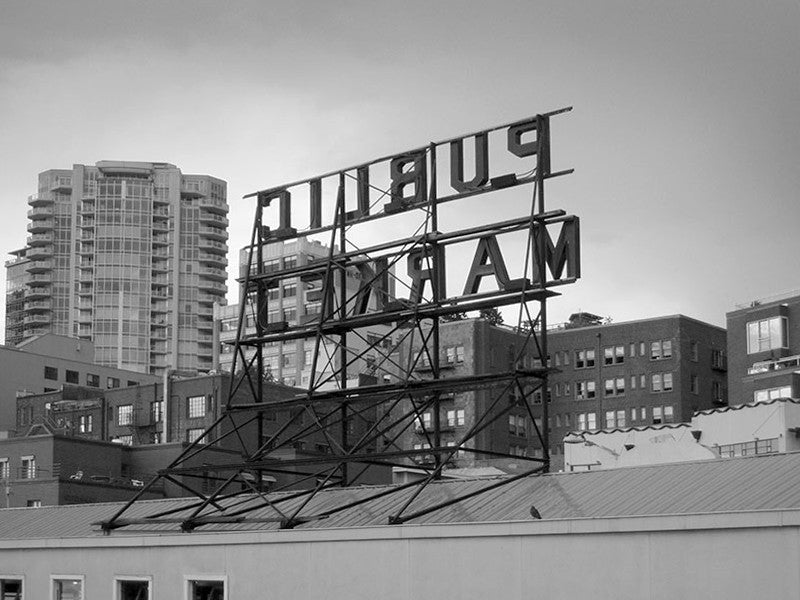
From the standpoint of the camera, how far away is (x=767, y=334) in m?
128

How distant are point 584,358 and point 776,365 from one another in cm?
4292

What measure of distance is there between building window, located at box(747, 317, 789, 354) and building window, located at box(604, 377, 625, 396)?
102 ft

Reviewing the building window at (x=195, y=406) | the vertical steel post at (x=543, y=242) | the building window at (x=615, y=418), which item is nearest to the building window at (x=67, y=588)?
the vertical steel post at (x=543, y=242)

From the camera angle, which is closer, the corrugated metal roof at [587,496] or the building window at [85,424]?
the corrugated metal roof at [587,496]

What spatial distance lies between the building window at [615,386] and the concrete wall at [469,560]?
112 metres

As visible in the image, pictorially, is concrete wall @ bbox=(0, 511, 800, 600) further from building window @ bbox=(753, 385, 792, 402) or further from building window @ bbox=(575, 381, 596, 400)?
building window @ bbox=(575, 381, 596, 400)

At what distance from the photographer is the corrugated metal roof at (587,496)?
128ft

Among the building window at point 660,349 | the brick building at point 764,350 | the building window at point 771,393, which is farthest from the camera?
the building window at point 660,349

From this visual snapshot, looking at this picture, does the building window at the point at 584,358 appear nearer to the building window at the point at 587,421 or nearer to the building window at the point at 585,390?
the building window at the point at 585,390

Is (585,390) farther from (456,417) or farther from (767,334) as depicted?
(767,334)

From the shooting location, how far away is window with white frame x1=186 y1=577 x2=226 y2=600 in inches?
1937

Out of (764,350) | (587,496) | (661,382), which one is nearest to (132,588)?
(587,496)

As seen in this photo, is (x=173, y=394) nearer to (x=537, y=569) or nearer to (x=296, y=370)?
(x=296, y=370)

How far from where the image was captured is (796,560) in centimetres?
3450
